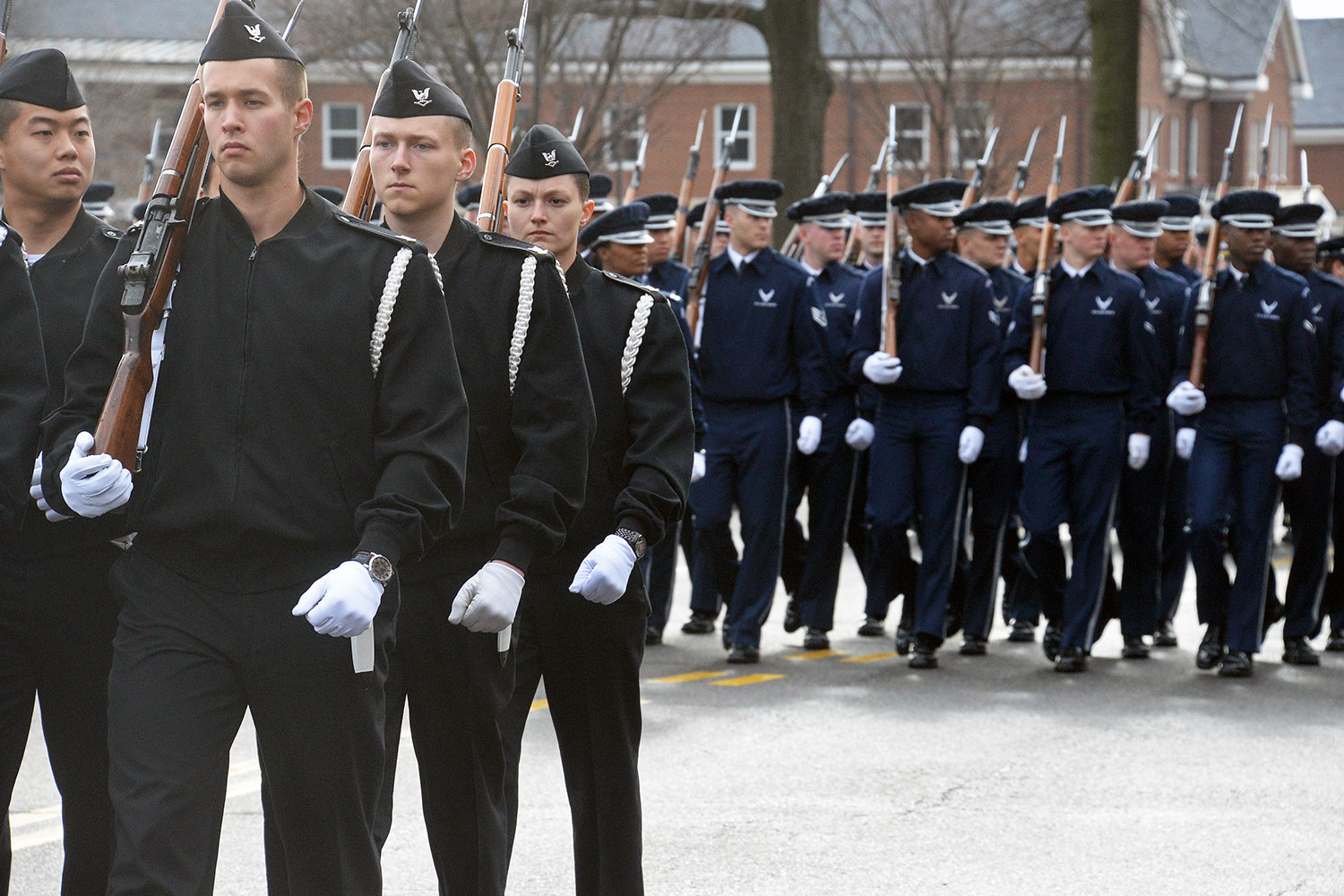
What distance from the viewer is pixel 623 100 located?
1152 inches

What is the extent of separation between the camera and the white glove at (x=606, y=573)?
475 cm

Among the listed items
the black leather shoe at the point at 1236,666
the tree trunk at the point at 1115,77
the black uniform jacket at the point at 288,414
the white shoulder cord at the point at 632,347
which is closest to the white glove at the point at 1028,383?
the black leather shoe at the point at 1236,666

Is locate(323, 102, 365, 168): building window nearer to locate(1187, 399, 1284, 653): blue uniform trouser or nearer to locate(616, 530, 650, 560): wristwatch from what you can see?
locate(1187, 399, 1284, 653): blue uniform trouser

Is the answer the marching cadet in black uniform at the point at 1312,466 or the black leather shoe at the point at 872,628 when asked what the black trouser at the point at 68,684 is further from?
the marching cadet in black uniform at the point at 1312,466

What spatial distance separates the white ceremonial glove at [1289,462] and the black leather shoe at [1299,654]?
101 cm

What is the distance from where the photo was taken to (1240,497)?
10.0m

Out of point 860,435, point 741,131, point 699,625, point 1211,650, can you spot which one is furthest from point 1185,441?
point 741,131

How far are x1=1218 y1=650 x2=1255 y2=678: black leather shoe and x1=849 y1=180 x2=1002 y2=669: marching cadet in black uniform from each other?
137cm

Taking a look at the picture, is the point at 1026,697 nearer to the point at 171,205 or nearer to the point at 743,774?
the point at 743,774

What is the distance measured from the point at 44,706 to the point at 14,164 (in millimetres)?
1374

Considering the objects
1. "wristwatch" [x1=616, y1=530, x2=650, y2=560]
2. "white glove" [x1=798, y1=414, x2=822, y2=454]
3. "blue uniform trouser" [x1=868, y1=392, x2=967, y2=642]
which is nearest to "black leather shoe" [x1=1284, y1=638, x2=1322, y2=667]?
"blue uniform trouser" [x1=868, y1=392, x2=967, y2=642]

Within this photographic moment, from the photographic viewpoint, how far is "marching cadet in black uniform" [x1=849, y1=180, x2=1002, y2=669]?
10.1m

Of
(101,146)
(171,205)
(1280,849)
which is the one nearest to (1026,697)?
(1280,849)

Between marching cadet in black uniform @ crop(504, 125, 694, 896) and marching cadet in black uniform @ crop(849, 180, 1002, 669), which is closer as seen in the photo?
marching cadet in black uniform @ crop(504, 125, 694, 896)
